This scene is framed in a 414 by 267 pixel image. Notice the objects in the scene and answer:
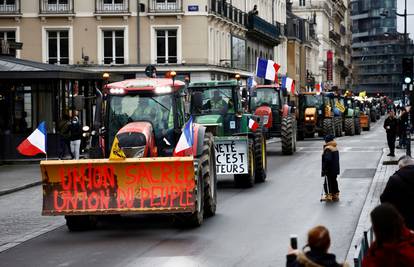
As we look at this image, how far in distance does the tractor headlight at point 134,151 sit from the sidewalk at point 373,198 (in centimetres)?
377

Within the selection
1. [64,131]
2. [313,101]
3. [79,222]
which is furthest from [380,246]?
[313,101]

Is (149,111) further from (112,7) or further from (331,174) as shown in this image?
(112,7)

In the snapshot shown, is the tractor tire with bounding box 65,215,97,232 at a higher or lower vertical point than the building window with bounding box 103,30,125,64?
lower

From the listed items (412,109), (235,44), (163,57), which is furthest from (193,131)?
(235,44)

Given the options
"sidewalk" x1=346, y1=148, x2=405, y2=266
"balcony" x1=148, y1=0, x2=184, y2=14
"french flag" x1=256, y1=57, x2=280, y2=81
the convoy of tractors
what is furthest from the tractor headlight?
"balcony" x1=148, y1=0, x2=184, y2=14

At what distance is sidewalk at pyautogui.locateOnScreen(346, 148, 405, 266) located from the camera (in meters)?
14.0

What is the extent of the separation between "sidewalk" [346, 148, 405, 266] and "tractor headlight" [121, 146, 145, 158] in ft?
12.4

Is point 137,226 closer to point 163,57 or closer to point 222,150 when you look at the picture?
point 222,150

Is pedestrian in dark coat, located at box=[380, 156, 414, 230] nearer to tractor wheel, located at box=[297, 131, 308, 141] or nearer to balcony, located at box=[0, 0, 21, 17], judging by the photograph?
tractor wheel, located at box=[297, 131, 308, 141]

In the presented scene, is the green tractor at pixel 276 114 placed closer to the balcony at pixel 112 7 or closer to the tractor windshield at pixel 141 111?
the balcony at pixel 112 7

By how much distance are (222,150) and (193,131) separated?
6.03 metres

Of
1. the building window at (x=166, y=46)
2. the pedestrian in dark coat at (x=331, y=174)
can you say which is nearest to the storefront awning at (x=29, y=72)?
the pedestrian in dark coat at (x=331, y=174)

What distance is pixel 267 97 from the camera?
40.1 metres

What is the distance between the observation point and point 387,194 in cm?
1054
